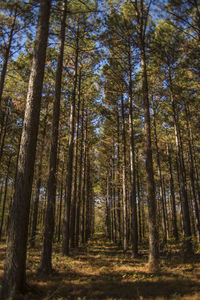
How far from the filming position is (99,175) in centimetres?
2845

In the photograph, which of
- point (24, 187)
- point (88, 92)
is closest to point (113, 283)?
point (24, 187)

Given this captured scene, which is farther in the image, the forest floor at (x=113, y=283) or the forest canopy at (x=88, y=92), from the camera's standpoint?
the forest canopy at (x=88, y=92)

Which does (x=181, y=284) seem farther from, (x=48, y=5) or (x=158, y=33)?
(x=158, y=33)

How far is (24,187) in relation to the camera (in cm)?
506

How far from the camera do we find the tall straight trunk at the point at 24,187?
15.0 feet

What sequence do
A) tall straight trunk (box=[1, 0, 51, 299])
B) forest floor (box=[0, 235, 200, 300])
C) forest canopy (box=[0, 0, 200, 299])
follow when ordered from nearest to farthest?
tall straight trunk (box=[1, 0, 51, 299]) → forest floor (box=[0, 235, 200, 300]) → forest canopy (box=[0, 0, 200, 299])

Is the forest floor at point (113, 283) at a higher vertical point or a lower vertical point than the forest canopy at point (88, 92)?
lower

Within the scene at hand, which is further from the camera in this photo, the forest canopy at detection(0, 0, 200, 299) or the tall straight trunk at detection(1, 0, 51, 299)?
the forest canopy at detection(0, 0, 200, 299)

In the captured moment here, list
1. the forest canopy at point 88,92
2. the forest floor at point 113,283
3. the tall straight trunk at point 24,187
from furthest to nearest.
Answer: the forest canopy at point 88,92 < the forest floor at point 113,283 < the tall straight trunk at point 24,187

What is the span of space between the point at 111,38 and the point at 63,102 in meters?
5.70

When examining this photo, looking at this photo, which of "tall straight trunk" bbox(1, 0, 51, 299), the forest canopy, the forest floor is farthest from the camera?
the forest canopy

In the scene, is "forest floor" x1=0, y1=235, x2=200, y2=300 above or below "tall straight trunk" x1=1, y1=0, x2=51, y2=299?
below

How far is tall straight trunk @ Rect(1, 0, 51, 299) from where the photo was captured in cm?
456

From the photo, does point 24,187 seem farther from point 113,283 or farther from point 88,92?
point 88,92
